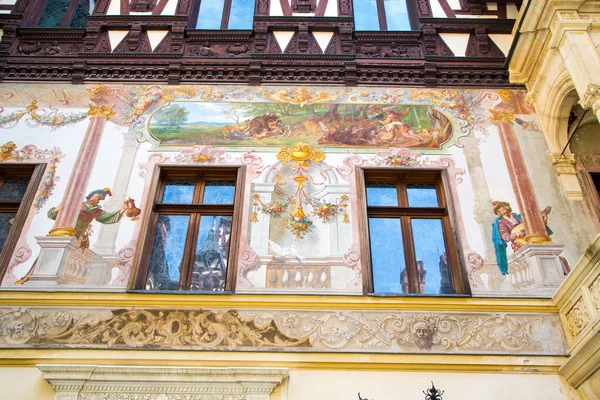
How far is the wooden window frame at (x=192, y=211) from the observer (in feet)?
20.5

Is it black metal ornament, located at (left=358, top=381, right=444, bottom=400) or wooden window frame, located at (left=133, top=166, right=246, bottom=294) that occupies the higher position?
wooden window frame, located at (left=133, top=166, right=246, bottom=294)

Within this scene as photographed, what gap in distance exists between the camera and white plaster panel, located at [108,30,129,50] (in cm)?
869

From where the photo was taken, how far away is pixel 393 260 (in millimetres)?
6492

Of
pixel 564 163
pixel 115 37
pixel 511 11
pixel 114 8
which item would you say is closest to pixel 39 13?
pixel 114 8

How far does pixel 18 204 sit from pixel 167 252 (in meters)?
2.03

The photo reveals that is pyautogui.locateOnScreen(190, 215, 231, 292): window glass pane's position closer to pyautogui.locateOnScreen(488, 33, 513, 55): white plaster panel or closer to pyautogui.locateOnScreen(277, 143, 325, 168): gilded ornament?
pyautogui.locateOnScreen(277, 143, 325, 168): gilded ornament

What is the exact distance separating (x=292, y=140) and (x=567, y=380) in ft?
13.7

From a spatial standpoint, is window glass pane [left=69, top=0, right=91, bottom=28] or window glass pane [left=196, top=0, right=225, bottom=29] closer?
window glass pane [left=196, top=0, right=225, bottom=29]

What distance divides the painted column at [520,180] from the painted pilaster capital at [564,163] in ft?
1.21

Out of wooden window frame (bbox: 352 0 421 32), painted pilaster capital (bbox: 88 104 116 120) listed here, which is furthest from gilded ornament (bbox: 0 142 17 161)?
wooden window frame (bbox: 352 0 421 32)

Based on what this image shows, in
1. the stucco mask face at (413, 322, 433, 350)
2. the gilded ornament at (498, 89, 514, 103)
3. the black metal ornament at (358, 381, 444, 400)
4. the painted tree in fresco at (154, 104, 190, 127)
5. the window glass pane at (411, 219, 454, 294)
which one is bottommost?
the black metal ornament at (358, 381, 444, 400)

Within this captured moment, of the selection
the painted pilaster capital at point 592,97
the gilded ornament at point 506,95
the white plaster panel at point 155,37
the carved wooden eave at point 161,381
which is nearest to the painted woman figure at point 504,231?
the painted pilaster capital at point 592,97

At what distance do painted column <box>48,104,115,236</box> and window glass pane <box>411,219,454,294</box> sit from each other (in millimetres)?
3978

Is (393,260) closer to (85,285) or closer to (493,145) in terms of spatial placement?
(493,145)
